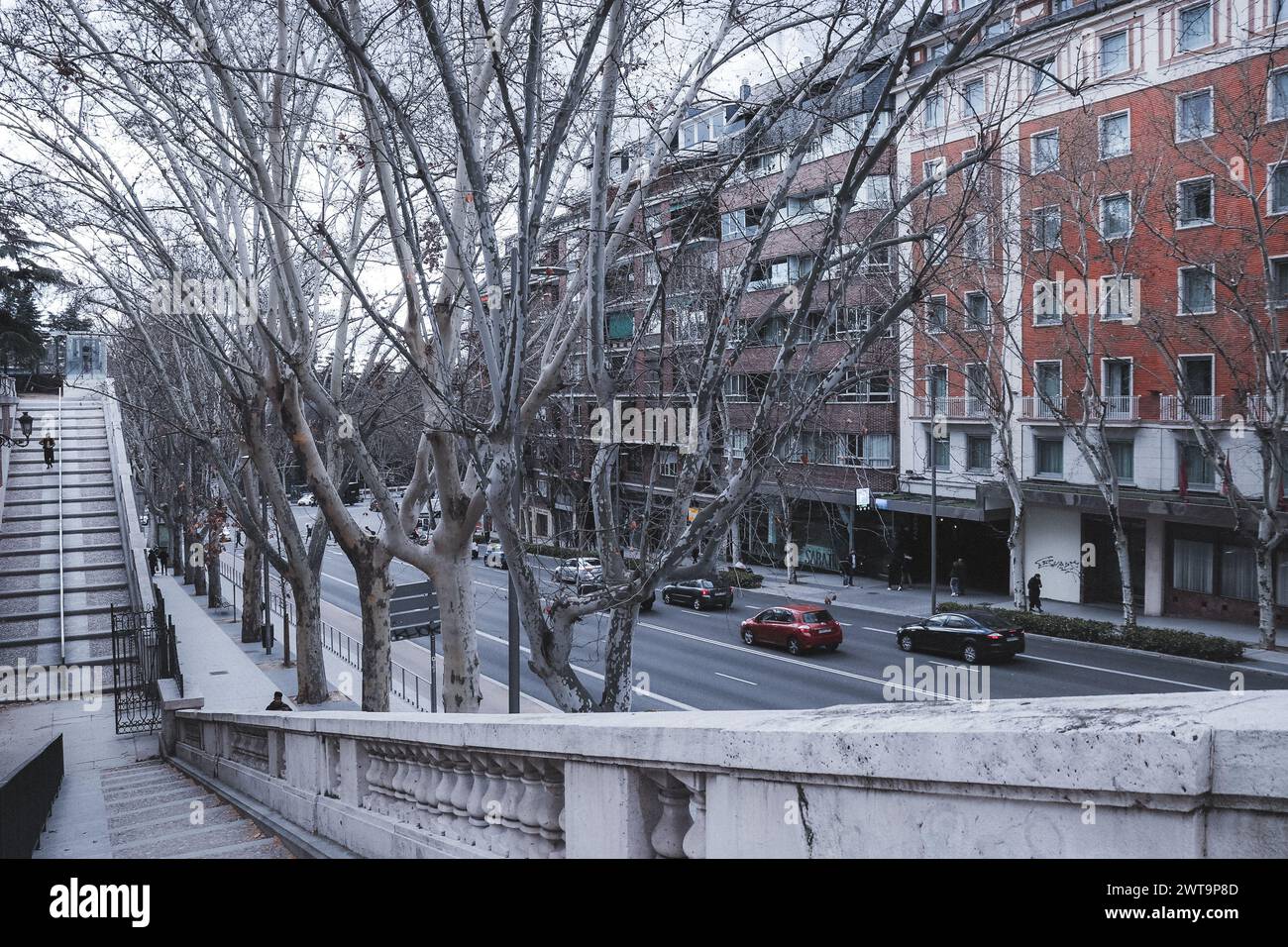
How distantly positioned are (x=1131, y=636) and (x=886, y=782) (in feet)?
77.2

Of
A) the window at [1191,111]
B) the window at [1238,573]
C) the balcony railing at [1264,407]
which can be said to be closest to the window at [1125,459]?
the window at [1238,573]

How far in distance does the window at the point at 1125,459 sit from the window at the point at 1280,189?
24.3 feet

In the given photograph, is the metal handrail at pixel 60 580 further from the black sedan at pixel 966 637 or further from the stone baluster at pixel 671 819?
the stone baluster at pixel 671 819

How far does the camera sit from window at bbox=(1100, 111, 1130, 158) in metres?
24.9

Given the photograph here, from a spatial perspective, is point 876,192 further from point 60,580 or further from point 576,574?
point 60,580

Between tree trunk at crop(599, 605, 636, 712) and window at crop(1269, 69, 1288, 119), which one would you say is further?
window at crop(1269, 69, 1288, 119)

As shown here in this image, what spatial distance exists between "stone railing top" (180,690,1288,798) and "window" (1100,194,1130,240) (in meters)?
23.9

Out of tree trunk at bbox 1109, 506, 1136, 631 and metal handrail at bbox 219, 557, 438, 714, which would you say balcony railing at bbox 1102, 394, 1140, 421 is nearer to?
tree trunk at bbox 1109, 506, 1136, 631

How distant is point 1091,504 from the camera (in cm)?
2750

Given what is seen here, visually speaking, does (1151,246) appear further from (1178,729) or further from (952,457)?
(1178,729)

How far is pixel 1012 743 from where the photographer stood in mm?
2195

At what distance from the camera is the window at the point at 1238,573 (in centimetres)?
2530

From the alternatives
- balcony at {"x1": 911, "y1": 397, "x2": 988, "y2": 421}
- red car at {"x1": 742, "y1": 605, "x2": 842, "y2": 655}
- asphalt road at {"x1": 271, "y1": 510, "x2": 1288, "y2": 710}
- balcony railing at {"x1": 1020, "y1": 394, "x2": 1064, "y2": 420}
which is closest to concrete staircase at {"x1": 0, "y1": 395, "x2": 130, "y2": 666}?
asphalt road at {"x1": 271, "y1": 510, "x2": 1288, "y2": 710}

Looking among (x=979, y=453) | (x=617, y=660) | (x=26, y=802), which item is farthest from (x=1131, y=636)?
(x=26, y=802)
